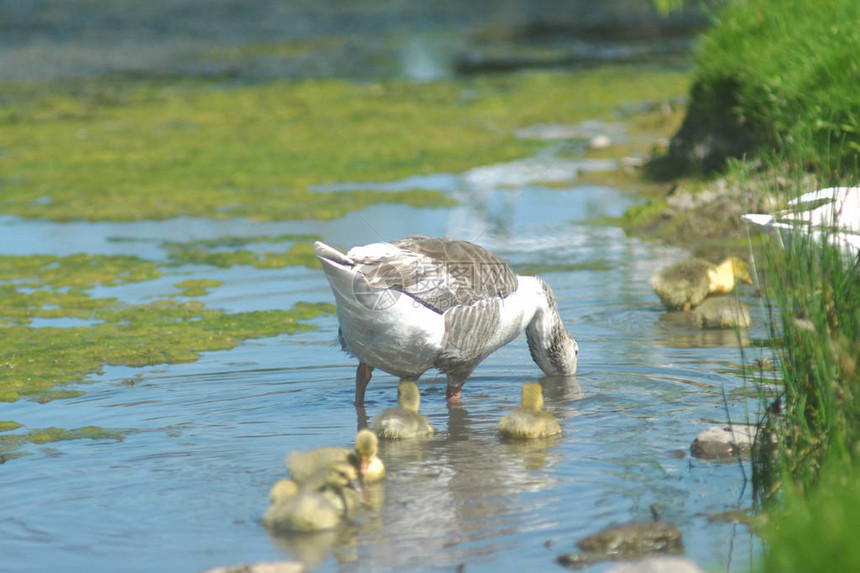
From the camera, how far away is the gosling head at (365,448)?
18.0 ft

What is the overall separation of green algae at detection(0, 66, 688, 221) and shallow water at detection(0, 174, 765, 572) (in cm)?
A: 420

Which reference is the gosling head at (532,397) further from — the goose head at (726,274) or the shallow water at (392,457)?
the goose head at (726,274)

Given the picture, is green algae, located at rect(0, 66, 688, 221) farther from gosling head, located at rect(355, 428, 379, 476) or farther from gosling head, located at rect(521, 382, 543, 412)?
gosling head, located at rect(355, 428, 379, 476)

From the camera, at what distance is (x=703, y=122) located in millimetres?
13797

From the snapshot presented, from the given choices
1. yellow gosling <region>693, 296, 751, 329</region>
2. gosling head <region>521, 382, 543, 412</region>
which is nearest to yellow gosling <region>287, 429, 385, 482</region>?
gosling head <region>521, 382, 543, 412</region>

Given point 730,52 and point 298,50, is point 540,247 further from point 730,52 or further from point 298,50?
point 298,50

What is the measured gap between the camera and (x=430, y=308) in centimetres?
680

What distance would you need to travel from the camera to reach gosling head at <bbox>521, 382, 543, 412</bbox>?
668 centimetres

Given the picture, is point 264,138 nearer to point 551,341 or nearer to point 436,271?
point 551,341

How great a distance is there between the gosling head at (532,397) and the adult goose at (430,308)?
19.7 inches

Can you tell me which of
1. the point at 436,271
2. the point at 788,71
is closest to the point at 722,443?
→ the point at 436,271

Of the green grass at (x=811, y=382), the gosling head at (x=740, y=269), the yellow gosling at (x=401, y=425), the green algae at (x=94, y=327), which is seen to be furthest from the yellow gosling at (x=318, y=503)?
the gosling head at (x=740, y=269)

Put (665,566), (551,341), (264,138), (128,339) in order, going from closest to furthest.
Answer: (665,566)
(551,341)
(128,339)
(264,138)

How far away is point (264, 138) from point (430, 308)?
12.1 meters
